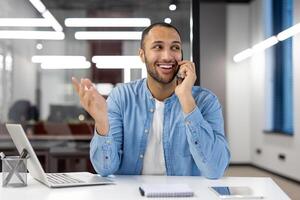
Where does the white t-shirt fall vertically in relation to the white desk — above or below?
above

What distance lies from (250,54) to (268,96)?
3.49ft

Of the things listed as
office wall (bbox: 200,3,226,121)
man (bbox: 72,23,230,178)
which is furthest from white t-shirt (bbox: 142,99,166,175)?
office wall (bbox: 200,3,226,121)

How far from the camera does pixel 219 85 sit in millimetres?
8250

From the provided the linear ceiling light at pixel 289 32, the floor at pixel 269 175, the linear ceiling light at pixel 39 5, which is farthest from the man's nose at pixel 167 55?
the linear ceiling light at pixel 289 32

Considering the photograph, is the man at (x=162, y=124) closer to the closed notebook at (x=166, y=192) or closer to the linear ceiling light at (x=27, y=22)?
the closed notebook at (x=166, y=192)

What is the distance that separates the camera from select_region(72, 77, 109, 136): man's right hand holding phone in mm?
1565

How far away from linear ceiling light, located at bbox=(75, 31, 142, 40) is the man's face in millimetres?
1927

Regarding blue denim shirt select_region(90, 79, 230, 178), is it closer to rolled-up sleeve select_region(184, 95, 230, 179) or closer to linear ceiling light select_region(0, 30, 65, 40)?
rolled-up sleeve select_region(184, 95, 230, 179)

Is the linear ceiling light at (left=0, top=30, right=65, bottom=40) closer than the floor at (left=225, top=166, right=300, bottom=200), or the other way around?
the linear ceiling light at (left=0, top=30, right=65, bottom=40)

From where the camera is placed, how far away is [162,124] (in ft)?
6.19

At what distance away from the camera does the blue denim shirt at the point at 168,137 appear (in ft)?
5.55

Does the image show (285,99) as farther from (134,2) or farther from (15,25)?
(15,25)

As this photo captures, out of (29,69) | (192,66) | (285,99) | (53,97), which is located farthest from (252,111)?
(192,66)

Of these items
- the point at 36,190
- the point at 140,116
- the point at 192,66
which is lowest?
the point at 36,190
